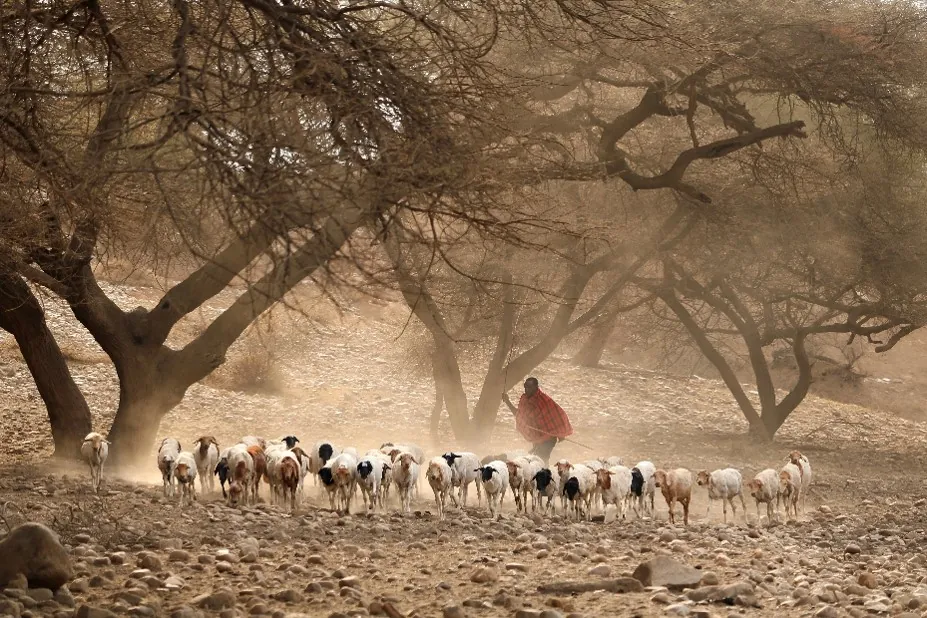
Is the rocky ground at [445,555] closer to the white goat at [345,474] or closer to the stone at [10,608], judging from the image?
the stone at [10,608]

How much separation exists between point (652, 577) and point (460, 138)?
10.7 ft

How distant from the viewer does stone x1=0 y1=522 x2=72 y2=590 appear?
695 cm

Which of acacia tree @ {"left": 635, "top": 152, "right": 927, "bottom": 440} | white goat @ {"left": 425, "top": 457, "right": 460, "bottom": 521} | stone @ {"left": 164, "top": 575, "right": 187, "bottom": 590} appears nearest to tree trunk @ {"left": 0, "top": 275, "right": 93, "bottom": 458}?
white goat @ {"left": 425, "top": 457, "right": 460, "bottom": 521}

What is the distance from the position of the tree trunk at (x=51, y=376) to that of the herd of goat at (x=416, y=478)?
2710 millimetres

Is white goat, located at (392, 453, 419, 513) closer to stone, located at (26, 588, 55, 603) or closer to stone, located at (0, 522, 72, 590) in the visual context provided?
stone, located at (0, 522, 72, 590)

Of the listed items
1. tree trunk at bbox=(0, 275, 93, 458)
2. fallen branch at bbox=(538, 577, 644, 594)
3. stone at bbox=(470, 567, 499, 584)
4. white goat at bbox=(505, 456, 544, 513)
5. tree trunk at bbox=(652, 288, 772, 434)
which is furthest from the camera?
tree trunk at bbox=(652, 288, 772, 434)

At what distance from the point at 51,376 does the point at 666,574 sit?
9.99 meters

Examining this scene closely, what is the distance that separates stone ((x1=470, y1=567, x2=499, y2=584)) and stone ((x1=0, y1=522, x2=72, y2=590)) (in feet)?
8.69

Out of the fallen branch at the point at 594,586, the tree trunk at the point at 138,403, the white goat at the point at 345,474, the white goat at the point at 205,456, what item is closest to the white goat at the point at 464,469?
the white goat at the point at 345,474

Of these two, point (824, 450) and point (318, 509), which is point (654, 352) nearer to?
point (824, 450)

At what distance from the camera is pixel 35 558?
698cm

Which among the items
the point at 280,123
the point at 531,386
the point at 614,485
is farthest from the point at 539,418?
the point at 280,123

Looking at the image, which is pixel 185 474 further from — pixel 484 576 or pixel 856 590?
pixel 856 590

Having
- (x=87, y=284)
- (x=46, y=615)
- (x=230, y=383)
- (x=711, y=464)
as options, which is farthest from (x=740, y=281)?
(x=46, y=615)
